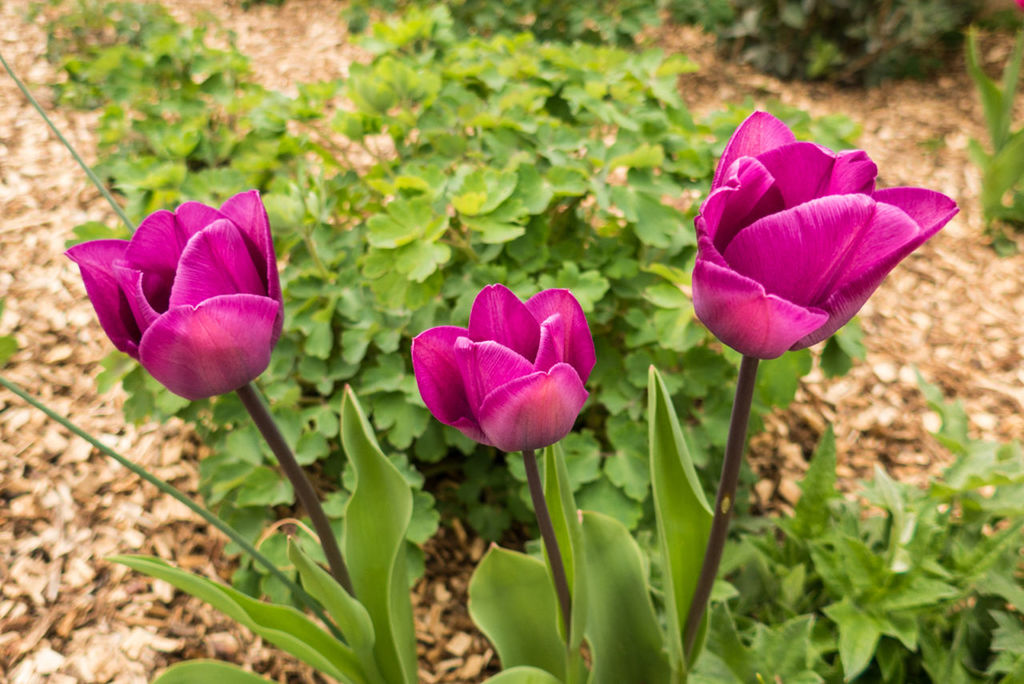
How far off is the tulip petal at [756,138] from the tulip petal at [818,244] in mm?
96

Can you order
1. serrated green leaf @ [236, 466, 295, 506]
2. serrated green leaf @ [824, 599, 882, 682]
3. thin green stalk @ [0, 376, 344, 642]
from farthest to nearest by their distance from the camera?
1. serrated green leaf @ [236, 466, 295, 506]
2. serrated green leaf @ [824, 599, 882, 682]
3. thin green stalk @ [0, 376, 344, 642]

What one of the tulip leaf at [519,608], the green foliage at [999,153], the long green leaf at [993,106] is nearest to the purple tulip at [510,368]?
the tulip leaf at [519,608]

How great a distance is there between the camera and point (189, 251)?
74 centimetres

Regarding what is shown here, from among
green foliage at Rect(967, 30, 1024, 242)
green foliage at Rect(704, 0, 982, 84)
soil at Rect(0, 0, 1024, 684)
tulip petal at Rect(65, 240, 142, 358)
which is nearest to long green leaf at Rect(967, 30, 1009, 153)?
green foliage at Rect(967, 30, 1024, 242)

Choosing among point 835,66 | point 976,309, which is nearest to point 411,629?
point 976,309

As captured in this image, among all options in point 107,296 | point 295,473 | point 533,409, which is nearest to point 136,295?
point 107,296

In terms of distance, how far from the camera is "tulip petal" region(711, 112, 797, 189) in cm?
72

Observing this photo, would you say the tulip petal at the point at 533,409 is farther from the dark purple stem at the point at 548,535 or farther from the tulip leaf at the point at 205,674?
the tulip leaf at the point at 205,674

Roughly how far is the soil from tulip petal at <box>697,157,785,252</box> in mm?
1210

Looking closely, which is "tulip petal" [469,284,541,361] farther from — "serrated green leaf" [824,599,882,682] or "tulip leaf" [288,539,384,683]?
"serrated green leaf" [824,599,882,682]

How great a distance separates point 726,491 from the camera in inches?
33.8

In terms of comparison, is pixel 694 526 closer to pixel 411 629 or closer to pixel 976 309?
pixel 411 629

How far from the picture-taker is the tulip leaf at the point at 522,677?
2.86 feet

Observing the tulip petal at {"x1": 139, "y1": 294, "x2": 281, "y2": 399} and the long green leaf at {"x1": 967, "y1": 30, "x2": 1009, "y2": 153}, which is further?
the long green leaf at {"x1": 967, "y1": 30, "x2": 1009, "y2": 153}
